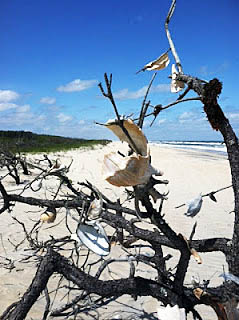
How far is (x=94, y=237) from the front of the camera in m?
0.65

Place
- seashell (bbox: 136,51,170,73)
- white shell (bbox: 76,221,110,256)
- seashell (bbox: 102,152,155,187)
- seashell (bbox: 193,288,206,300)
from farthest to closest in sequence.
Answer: seashell (bbox: 193,288,206,300) → seashell (bbox: 136,51,170,73) → white shell (bbox: 76,221,110,256) → seashell (bbox: 102,152,155,187)

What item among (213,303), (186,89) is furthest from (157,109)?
(213,303)

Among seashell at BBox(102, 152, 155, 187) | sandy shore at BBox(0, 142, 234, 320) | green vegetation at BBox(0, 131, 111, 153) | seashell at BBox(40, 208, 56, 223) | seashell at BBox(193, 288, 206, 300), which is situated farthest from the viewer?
green vegetation at BBox(0, 131, 111, 153)

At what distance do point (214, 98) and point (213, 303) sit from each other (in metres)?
0.59

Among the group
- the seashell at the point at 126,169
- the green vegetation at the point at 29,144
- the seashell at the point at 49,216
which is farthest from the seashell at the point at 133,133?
the green vegetation at the point at 29,144

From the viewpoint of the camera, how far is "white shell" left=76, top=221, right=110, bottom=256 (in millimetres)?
639

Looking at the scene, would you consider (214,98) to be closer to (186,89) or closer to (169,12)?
(186,89)

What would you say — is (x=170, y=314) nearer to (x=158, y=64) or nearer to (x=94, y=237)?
(x=94, y=237)

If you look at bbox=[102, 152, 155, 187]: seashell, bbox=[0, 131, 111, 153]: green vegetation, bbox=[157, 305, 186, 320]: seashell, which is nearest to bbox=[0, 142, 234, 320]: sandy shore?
bbox=[102, 152, 155, 187]: seashell

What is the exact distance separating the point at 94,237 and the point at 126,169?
21 cm

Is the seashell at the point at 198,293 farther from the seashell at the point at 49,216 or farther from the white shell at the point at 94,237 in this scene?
the seashell at the point at 49,216

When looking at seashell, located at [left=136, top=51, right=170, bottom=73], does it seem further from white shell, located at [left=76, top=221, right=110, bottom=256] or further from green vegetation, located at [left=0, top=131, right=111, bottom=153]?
green vegetation, located at [left=0, top=131, right=111, bottom=153]

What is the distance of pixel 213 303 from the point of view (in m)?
0.89

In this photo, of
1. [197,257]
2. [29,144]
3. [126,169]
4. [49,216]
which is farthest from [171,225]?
[29,144]
